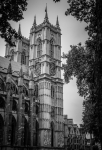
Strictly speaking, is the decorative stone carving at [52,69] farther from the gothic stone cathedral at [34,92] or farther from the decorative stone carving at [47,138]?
the decorative stone carving at [47,138]

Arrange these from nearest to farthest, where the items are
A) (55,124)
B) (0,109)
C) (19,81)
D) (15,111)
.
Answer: (0,109), (15,111), (19,81), (55,124)

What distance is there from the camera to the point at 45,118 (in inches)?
1763

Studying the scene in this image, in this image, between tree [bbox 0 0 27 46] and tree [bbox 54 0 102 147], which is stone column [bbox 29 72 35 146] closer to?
tree [bbox 54 0 102 147]

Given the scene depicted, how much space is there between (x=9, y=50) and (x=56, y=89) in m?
19.1

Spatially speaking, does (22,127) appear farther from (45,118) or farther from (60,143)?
(60,143)

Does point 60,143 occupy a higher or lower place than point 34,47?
lower

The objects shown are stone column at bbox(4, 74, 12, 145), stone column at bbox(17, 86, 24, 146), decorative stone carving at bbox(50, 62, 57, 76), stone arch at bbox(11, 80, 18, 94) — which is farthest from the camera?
decorative stone carving at bbox(50, 62, 57, 76)

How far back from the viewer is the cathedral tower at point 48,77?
45263mm

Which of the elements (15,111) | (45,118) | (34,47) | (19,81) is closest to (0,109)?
(15,111)

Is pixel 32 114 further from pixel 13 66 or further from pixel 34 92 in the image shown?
pixel 13 66

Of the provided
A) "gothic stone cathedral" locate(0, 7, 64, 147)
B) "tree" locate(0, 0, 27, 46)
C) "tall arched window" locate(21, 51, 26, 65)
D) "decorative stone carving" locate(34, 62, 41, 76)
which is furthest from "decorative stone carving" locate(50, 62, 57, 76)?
"tree" locate(0, 0, 27, 46)

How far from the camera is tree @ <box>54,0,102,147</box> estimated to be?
5.38 meters

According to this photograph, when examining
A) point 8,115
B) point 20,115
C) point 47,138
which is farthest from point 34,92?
point 8,115

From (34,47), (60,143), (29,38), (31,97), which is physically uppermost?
(29,38)
